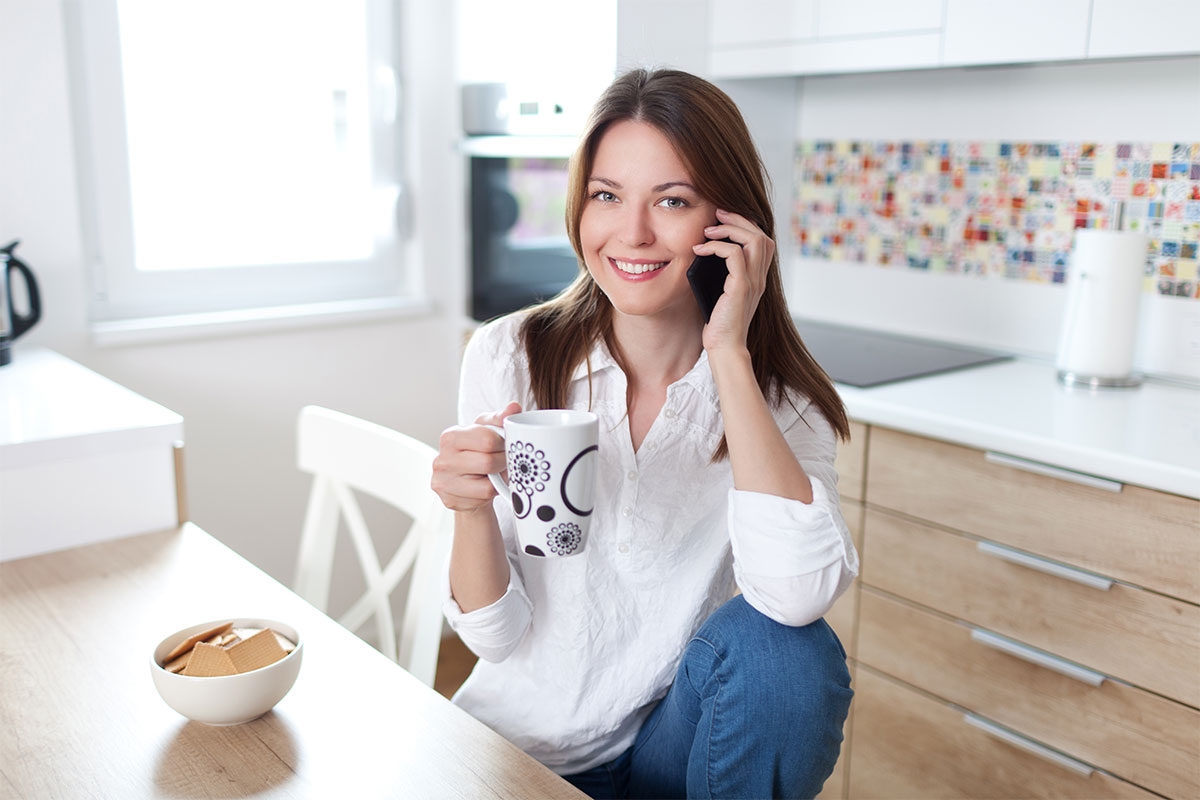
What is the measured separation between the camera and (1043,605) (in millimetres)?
1549

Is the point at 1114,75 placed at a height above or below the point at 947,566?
above

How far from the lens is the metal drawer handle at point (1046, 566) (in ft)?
4.80

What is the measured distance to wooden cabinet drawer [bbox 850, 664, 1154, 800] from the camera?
5.11 ft

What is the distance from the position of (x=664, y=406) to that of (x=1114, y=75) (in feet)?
4.15

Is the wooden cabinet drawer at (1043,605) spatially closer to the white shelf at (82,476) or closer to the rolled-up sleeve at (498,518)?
the rolled-up sleeve at (498,518)

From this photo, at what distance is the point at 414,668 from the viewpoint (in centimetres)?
127

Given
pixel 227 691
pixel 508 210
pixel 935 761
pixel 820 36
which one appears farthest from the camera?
pixel 508 210

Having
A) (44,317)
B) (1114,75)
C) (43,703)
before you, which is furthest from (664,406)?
(44,317)

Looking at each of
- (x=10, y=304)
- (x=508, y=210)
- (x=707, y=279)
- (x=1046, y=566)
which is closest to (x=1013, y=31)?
(x=1046, y=566)

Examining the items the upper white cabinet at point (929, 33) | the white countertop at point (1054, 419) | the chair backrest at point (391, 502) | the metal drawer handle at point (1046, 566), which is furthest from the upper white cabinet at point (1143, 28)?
the chair backrest at point (391, 502)

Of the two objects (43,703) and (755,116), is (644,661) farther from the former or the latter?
(755,116)

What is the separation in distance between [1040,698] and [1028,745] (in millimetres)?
77

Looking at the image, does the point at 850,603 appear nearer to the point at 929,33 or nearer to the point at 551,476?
the point at 929,33

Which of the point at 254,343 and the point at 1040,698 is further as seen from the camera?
the point at 254,343
